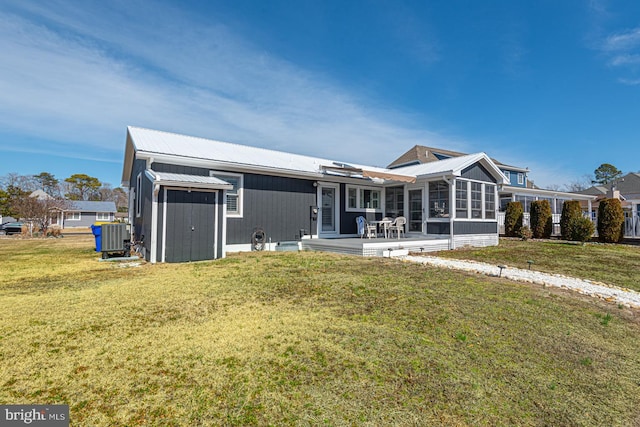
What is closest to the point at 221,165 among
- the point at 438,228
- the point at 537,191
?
the point at 438,228

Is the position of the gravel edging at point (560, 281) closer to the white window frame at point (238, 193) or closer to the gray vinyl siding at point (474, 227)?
the gray vinyl siding at point (474, 227)

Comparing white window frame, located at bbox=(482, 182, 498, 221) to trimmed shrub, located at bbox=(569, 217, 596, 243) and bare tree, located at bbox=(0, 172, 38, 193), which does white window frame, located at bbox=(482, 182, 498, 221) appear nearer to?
trimmed shrub, located at bbox=(569, 217, 596, 243)

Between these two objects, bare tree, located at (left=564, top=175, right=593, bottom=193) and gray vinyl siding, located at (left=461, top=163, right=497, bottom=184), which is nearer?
gray vinyl siding, located at (left=461, top=163, right=497, bottom=184)

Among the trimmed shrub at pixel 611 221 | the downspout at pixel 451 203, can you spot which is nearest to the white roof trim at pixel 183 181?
the downspout at pixel 451 203

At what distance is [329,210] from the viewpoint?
12.7 metres

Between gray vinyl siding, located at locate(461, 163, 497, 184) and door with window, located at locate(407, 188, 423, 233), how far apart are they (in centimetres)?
195

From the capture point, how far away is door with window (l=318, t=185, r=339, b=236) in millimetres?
12492

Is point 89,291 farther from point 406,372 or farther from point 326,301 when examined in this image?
point 406,372

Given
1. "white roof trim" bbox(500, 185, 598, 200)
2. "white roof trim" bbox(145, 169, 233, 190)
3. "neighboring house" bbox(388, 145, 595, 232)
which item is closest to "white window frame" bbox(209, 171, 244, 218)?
"white roof trim" bbox(145, 169, 233, 190)

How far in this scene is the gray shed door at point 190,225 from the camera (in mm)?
8039

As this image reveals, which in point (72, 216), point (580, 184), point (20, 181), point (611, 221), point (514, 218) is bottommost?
point (611, 221)

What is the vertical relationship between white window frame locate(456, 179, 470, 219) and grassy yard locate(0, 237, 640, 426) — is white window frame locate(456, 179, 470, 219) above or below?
above

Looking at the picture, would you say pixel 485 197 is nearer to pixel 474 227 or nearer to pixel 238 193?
pixel 474 227

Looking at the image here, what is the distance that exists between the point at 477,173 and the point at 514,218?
5871 millimetres
